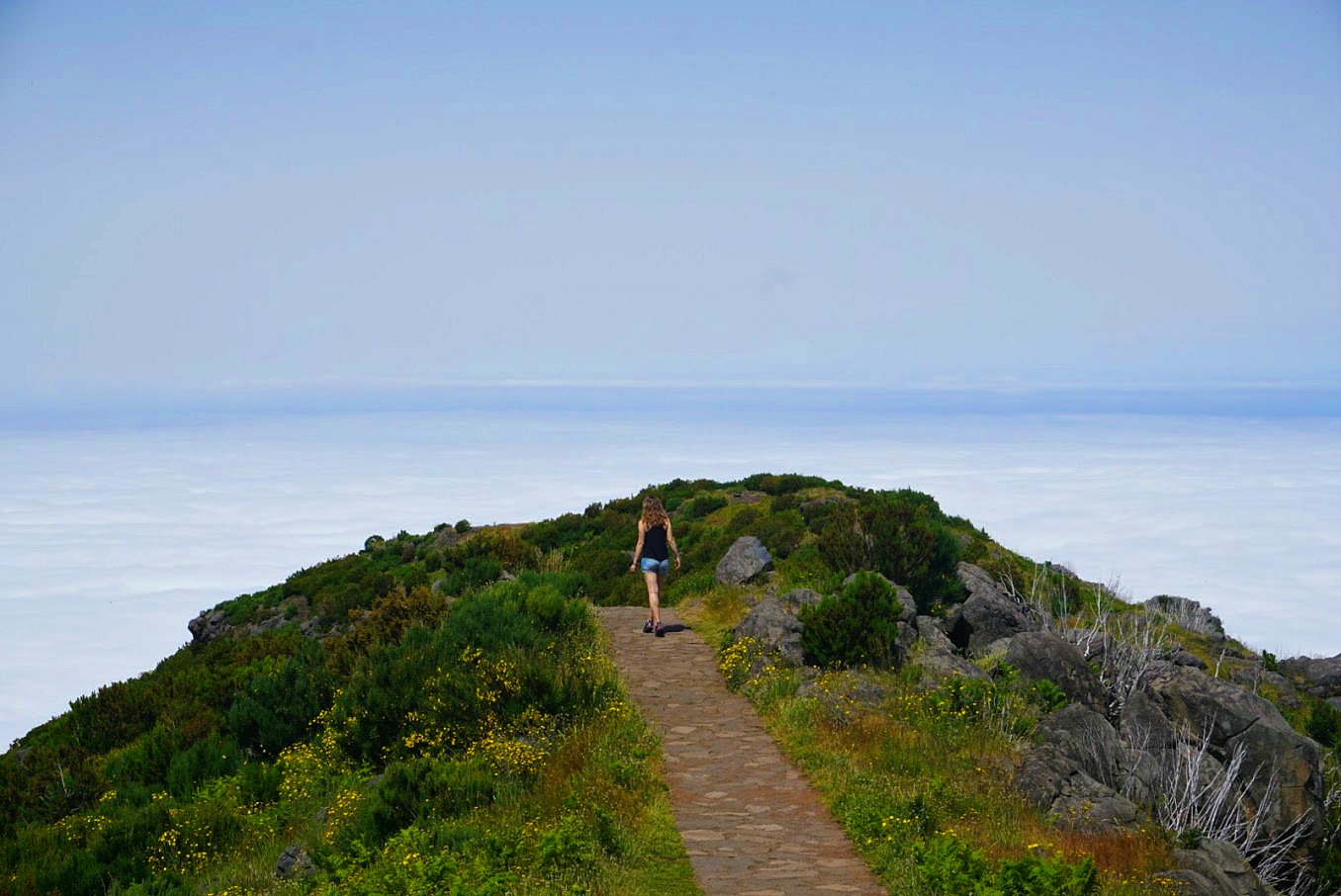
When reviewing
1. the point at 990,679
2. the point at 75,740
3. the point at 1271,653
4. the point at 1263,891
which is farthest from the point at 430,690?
the point at 1271,653

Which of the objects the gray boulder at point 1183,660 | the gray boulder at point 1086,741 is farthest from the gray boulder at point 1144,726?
the gray boulder at point 1183,660

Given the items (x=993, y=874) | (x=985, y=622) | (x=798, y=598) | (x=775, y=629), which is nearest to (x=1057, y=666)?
(x=985, y=622)

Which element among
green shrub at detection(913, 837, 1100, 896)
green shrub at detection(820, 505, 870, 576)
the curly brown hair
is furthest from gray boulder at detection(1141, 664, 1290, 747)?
the curly brown hair

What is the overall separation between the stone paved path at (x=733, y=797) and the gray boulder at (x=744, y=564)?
4.48 metres

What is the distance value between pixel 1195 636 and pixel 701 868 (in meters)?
27.1

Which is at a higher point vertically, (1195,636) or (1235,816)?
(1235,816)

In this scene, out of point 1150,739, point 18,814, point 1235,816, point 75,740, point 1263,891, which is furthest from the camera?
point 75,740

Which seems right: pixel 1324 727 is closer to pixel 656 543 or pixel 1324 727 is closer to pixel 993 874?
pixel 656 543

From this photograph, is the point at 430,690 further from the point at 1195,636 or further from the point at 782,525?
the point at 1195,636

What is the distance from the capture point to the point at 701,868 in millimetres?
9516

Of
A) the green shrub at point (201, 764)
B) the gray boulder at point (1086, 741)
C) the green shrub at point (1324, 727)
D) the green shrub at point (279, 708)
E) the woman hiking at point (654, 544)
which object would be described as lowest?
the green shrub at point (1324, 727)

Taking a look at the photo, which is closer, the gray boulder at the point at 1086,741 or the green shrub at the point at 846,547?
the gray boulder at the point at 1086,741

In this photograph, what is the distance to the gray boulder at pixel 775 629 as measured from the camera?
648 inches

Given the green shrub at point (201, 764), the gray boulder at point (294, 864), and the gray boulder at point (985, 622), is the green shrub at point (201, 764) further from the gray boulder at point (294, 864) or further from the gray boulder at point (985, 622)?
the gray boulder at point (985, 622)
